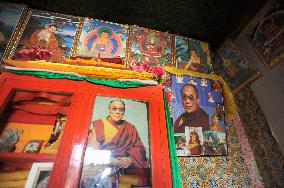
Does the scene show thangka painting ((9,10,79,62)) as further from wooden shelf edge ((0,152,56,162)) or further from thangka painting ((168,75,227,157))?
thangka painting ((168,75,227,157))

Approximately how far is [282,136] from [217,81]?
125cm

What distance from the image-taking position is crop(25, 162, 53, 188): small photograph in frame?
2146 millimetres

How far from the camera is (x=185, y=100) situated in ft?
11.6

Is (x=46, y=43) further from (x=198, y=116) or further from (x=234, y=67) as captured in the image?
(x=234, y=67)

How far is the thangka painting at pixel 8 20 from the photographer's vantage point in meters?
3.27

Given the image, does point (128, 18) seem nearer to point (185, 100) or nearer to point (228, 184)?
point (185, 100)

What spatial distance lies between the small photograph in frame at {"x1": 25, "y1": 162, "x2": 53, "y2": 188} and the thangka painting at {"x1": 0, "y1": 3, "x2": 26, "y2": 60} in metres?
1.74

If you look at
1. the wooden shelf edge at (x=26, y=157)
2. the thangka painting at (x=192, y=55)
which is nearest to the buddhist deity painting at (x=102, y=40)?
the thangka painting at (x=192, y=55)

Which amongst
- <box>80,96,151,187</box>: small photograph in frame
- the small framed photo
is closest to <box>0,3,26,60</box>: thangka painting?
the small framed photo

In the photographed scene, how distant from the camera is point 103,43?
12.1ft

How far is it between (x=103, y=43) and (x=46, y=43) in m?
0.83

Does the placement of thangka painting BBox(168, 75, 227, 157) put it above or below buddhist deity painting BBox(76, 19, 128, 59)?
below

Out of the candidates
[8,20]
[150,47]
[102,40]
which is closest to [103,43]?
[102,40]

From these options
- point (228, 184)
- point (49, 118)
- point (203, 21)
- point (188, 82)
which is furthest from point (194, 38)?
point (49, 118)
